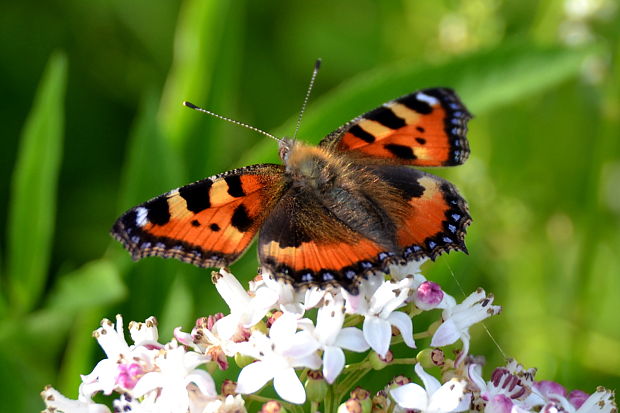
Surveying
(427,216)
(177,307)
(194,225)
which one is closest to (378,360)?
(427,216)

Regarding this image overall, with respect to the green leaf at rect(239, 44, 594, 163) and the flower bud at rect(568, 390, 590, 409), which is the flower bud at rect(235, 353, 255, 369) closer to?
the flower bud at rect(568, 390, 590, 409)

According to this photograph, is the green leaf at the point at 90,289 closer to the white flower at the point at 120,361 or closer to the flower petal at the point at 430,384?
the white flower at the point at 120,361

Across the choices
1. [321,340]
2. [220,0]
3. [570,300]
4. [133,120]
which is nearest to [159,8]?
[133,120]

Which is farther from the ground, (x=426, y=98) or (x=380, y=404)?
(x=426, y=98)

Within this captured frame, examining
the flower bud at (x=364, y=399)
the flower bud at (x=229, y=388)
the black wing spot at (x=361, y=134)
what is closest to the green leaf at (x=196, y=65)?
the black wing spot at (x=361, y=134)

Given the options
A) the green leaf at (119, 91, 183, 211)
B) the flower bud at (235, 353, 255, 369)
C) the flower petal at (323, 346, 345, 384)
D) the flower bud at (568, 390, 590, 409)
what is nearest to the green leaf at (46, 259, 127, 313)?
the green leaf at (119, 91, 183, 211)

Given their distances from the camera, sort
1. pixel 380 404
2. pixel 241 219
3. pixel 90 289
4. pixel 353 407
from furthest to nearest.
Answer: pixel 90 289 < pixel 241 219 < pixel 380 404 < pixel 353 407

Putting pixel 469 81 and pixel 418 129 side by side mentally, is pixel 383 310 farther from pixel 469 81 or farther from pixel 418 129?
pixel 469 81

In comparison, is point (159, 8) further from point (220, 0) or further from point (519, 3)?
point (519, 3)
